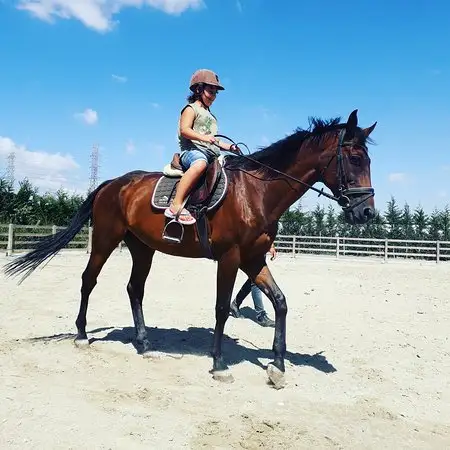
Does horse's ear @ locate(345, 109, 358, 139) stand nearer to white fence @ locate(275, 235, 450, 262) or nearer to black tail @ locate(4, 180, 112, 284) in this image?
black tail @ locate(4, 180, 112, 284)

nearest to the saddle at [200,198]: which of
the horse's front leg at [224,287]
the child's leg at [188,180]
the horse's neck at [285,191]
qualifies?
the child's leg at [188,180]

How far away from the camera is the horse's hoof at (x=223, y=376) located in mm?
4494

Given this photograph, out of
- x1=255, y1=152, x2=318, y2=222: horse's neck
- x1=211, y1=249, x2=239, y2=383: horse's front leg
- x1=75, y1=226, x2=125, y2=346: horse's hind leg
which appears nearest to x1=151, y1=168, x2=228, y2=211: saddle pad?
x1=255, y1=152, x2=318, y2=222: horse's neck

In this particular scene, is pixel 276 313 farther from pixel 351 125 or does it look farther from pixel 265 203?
pixel 351 125

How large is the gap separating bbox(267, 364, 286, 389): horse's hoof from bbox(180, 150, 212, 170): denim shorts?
2332 mm

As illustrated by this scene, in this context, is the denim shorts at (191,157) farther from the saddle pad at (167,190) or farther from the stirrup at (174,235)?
the stirrup at (174,235)

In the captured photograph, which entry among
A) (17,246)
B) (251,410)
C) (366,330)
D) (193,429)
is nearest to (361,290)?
(366,330)

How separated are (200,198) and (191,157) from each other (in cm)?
47

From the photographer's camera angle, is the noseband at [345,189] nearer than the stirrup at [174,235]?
Yes

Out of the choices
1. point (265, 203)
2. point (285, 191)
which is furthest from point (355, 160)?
point (265, 203)

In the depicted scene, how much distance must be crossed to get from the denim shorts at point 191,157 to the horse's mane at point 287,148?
0.43 metres

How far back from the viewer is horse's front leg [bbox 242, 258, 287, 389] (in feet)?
14.8

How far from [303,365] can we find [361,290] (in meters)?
5.40

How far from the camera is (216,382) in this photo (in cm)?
448
